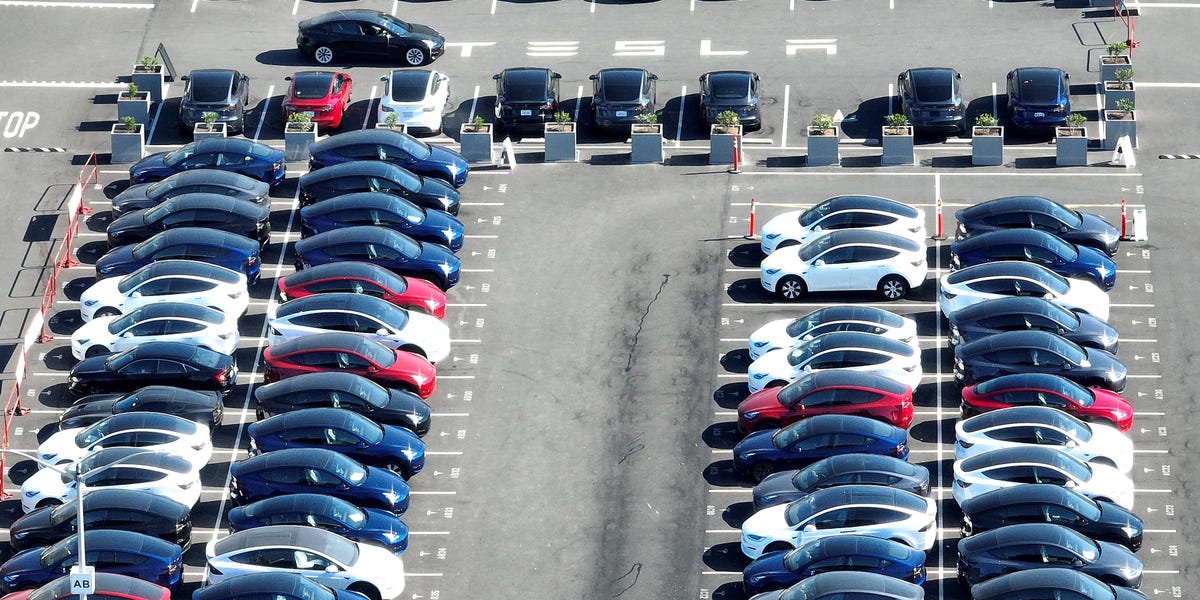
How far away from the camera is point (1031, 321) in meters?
58.8

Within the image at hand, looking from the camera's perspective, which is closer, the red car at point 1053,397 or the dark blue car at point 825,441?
the dark blue car at point 825,441

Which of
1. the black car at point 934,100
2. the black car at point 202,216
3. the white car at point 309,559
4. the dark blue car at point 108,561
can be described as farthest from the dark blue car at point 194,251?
the black car at point 934,100

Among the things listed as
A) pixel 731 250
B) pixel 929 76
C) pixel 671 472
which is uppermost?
pixel 929 76

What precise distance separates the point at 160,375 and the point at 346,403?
16.1ft

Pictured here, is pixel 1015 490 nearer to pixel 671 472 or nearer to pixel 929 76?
pixel 671 472

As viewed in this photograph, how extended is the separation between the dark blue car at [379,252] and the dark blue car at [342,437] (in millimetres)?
7337

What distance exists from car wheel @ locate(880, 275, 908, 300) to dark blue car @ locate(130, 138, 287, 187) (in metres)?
17.5

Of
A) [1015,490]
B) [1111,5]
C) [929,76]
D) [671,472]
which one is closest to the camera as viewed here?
[1015,490]

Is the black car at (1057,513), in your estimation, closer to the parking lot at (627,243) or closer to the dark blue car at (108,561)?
the parking lot at (627,243)

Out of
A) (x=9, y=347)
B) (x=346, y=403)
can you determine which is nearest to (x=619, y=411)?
(x=346, y=403)

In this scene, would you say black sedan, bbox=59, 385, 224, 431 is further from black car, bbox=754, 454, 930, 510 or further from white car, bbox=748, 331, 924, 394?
black car, bbox=754, 454, 930, 510

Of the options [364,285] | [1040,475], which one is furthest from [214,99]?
→ [1040,475]

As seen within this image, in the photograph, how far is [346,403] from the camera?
5734 centimetres

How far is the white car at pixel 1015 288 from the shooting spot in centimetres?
6028
